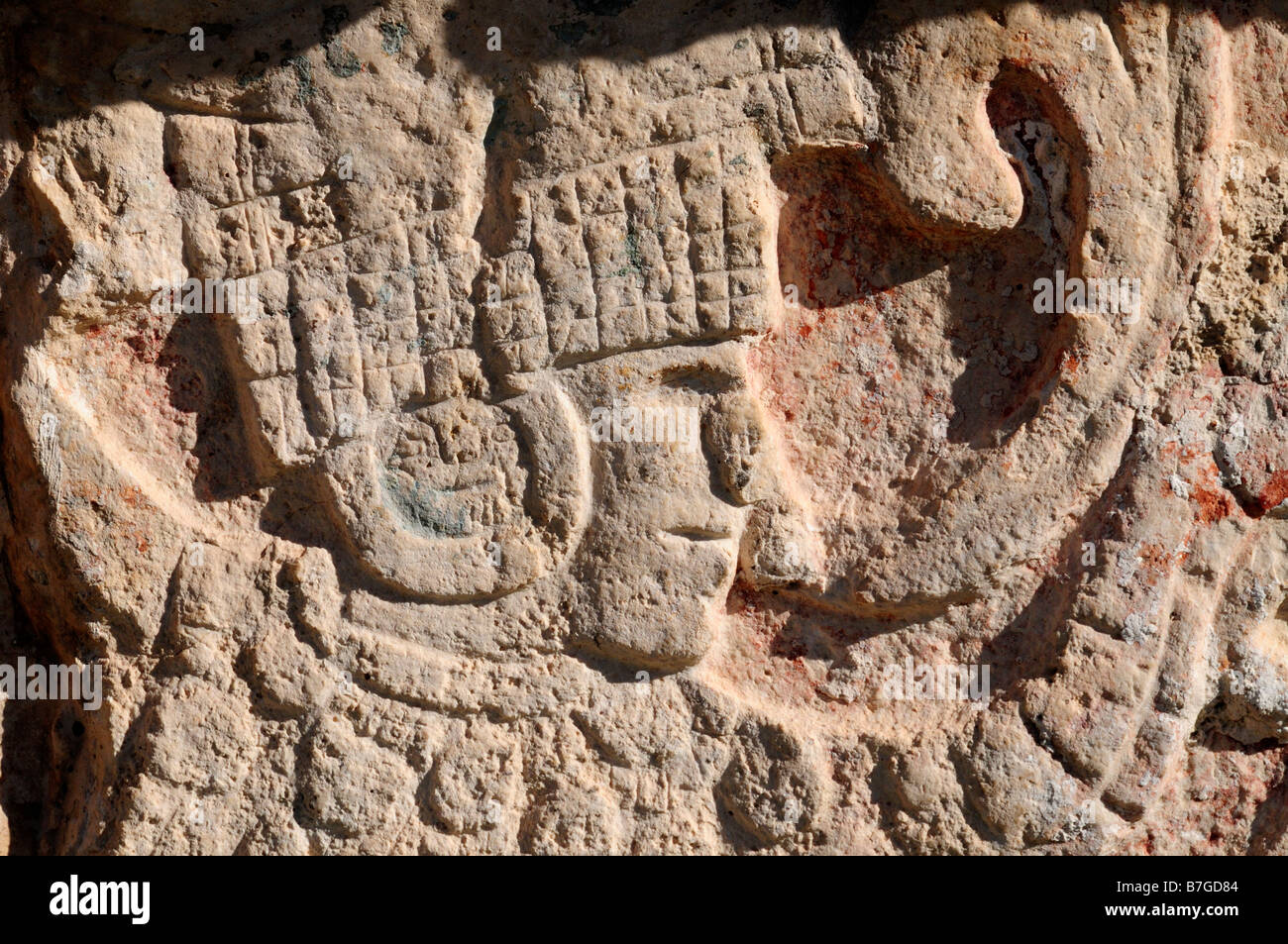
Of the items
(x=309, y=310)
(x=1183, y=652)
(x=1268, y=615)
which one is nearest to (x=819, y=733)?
(x=1183, y=652)

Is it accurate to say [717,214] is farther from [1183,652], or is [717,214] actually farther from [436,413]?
[1183,652]

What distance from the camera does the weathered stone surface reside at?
2.85 meters

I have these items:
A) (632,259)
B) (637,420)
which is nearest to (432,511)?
(637,420)

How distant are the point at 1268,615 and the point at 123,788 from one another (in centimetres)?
240

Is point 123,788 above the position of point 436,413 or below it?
below

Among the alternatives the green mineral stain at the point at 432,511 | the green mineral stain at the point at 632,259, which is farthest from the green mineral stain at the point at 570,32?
the green mineral stain at the point at 432,511

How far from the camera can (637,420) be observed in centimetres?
294

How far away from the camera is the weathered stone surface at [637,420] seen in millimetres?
2850

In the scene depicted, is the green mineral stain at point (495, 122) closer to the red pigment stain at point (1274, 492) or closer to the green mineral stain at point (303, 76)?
the green mineral stain at point (303, 76)

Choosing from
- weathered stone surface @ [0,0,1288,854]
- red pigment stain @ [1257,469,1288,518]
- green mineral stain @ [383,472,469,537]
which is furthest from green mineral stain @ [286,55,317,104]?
red pigment stain @ [1257,469,1288,518]

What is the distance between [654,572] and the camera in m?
2.95

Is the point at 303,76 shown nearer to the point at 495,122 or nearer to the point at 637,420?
the point at 495,122

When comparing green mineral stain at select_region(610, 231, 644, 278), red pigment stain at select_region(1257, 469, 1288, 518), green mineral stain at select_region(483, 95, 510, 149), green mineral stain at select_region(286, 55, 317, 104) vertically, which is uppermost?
green mineral stain at select_region(286, 55, 317, 104)

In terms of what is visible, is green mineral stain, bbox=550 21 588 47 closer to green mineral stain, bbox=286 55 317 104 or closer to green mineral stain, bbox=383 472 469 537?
green mineral stain, bbox=286 55 317 104
